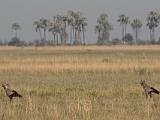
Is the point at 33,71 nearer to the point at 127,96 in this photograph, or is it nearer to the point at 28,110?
the point at 127,96

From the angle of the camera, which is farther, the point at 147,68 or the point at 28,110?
the point at 147,68

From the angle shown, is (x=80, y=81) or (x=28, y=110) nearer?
(x=28, y=110)

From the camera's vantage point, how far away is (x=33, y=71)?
30.4 meters

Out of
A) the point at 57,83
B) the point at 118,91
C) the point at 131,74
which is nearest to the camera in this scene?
the point at 118,91

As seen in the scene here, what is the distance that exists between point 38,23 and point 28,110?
12586cm

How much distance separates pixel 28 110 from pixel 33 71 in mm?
17291

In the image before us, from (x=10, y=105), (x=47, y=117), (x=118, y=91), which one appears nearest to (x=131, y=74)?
(x=118, y=91)

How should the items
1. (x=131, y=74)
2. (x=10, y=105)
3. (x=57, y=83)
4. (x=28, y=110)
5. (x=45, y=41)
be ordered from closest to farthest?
(x=28, y=110) → (x=10, y=105) → (x=57, y=83) → (x=131, y=74) → (x=45, y=41)

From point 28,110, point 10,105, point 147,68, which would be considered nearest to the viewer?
point 28,110

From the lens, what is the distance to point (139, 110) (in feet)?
44.7

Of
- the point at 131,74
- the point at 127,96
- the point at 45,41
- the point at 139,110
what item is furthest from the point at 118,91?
the point at 45,41

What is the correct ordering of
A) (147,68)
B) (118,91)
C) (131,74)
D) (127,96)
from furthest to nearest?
(147,68) < (131,74) < (118,91) < (127,96)

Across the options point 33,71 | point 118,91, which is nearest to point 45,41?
point 33,71

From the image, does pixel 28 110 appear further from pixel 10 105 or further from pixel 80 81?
pixel 80 81
